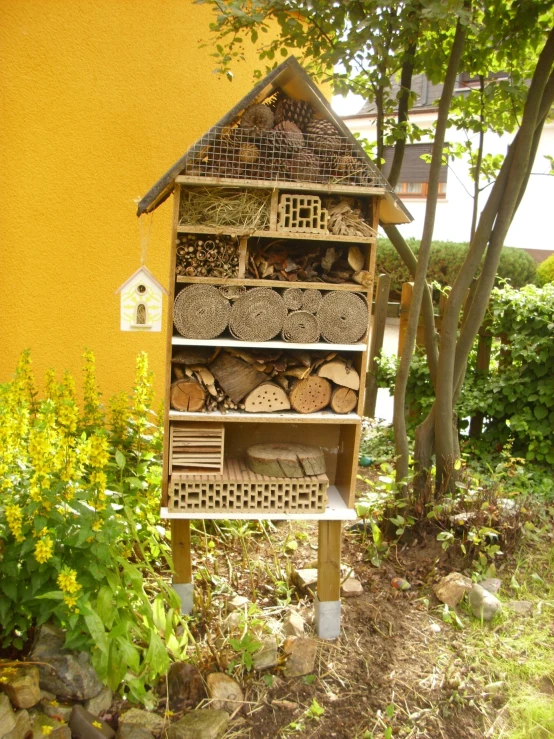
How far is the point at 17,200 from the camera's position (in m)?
4.46

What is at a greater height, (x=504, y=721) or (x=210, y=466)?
(x=210, y=466)

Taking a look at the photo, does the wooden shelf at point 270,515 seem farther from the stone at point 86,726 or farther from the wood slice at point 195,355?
the stone at point 86,726

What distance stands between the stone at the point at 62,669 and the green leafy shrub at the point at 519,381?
3580mm

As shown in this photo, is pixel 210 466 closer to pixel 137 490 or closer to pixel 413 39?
pixel 137 490

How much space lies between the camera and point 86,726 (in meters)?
2.28

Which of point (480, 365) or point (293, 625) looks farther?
point (480, 365)

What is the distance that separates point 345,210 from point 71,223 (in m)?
2.47

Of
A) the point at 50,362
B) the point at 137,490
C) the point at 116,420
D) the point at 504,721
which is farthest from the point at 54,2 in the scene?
the point at 504,721

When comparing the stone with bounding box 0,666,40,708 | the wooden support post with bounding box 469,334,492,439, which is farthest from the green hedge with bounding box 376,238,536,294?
the stone with bounding box 0,666,40,708

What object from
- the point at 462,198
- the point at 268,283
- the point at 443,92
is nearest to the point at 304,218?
the point at 268,283

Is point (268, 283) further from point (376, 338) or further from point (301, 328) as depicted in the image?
point (376, 338)

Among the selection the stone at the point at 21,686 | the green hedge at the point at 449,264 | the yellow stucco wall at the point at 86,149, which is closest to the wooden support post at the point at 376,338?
the yellow stucco wall at the point at 86,149

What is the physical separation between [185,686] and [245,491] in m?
0.80

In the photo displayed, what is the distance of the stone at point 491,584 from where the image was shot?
11.5ft
